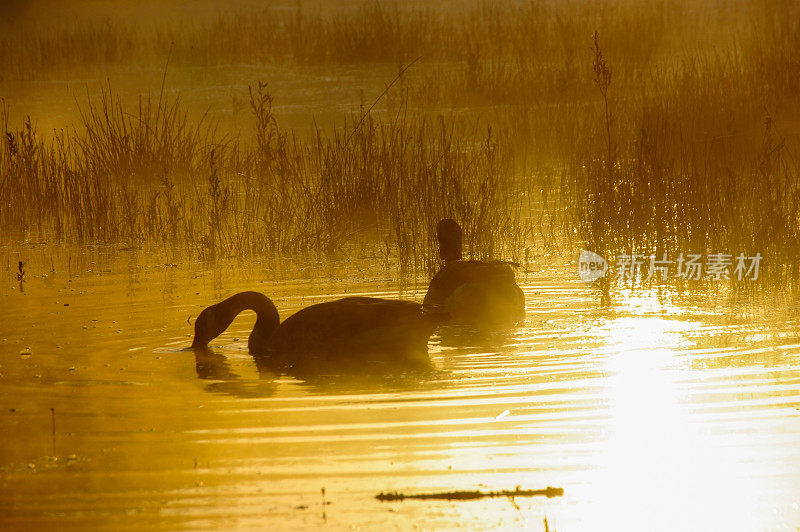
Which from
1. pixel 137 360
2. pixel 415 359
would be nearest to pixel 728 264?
pixel 415 359

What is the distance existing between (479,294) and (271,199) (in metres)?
5.43

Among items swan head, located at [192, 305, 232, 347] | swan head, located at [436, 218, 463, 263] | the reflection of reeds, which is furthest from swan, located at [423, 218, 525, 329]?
the reflection of reeds

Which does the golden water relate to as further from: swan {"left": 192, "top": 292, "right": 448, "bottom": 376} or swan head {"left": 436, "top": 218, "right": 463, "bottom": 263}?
swan head {"left": 436, "top": 218, "right": 463, "bottom": 263}

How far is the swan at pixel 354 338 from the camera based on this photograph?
7.86 meters

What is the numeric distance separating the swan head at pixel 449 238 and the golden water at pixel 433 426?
1.38 m

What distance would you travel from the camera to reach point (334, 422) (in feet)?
19.9

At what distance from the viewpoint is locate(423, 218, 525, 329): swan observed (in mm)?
9031

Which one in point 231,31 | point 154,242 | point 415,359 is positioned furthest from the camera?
point 231,31

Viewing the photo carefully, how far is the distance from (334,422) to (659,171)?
262 inches

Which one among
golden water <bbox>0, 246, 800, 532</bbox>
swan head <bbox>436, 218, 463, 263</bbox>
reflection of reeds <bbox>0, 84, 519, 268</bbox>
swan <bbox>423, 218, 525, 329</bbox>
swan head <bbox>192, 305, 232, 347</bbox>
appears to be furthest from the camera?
reflection of reeds <bbox>0, 84, 519, 268</bbox>

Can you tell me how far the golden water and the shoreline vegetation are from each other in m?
2.47

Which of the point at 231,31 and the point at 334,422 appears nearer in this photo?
the point at 334,422

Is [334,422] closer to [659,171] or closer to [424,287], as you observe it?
[424,287]

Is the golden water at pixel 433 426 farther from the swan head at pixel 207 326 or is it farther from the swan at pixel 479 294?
the swan at pixel 479 294
